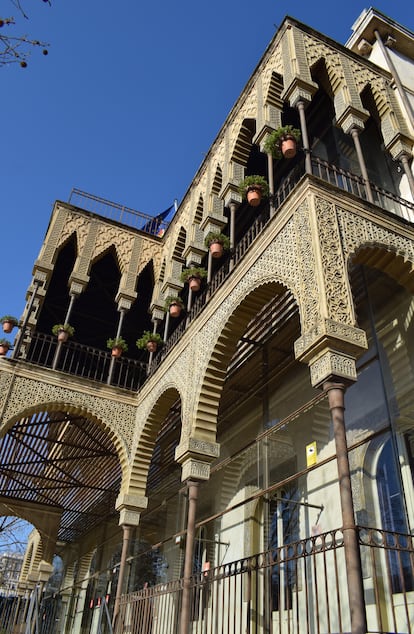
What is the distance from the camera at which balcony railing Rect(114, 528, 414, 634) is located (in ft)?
16.8

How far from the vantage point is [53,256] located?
13.4 meters

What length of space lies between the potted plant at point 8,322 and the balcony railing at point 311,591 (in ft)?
20.6

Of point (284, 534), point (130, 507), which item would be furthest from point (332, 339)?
point (130, 507)

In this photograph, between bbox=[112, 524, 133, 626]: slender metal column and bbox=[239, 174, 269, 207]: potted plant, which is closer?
bbox=[239, 174, 269, 207]: potted plant

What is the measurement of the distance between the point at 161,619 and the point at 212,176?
30.0 ft

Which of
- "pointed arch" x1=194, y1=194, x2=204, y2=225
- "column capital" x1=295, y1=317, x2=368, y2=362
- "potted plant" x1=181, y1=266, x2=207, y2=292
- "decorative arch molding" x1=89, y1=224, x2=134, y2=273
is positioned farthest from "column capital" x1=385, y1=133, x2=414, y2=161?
"decorative arch molding" x1=89, y1=224, x2=134, y2=273

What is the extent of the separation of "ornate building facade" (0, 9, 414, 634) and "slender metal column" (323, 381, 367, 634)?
0.02 m

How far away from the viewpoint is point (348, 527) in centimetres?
453

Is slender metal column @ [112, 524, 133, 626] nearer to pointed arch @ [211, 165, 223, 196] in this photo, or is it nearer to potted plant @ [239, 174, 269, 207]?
potted plant @ [239, 174, 269, 207]

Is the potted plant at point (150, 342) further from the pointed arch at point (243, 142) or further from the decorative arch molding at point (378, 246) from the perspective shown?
the decorative arch molding at point (378, 246)

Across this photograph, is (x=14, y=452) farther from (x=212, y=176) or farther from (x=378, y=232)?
(x=378, y=232)

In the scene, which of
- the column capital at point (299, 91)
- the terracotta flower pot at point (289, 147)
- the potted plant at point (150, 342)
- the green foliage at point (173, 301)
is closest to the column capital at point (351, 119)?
the column capital at point (299, 91)

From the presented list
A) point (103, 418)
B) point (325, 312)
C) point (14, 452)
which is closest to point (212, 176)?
point (103, 418)

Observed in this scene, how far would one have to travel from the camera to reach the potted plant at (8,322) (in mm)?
12055
